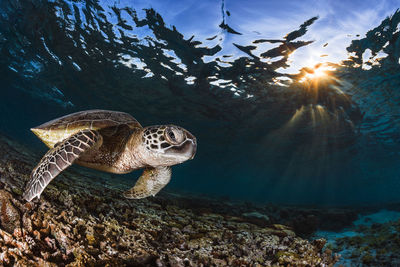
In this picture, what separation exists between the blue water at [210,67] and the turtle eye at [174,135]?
248 inches

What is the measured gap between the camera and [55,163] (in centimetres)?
222

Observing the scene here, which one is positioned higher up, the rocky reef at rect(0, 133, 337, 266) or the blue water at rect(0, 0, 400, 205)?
the blue water at rect(0, 0, 400, 205)

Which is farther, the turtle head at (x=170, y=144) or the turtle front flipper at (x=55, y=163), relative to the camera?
A: the turtle head at (x=170, y=144)

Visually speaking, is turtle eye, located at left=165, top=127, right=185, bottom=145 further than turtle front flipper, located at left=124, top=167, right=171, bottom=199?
No

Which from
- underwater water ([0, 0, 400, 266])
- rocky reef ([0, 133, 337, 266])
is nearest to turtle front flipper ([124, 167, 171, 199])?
underwater water ([0, 0, 400, 266])

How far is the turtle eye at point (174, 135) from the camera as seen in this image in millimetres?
2525

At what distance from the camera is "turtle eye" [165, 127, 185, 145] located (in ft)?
8.29

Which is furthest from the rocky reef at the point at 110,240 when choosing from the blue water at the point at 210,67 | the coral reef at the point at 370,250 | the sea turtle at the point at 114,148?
the blue water at the point at 210,67

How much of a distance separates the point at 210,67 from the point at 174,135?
8.93 m

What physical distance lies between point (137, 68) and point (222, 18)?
658 centimetres

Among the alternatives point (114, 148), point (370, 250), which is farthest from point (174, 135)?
point (370, 250)

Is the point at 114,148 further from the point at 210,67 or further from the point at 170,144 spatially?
the point at 210,67

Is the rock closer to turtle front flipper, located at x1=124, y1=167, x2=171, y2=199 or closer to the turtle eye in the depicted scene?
turtle front flipper, located at x1=124, y1=167, x2=171, y2=199

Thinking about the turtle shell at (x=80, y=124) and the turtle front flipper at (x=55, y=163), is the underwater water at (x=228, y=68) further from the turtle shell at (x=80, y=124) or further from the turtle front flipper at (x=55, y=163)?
the turtle shell at (x=80, y=124)
